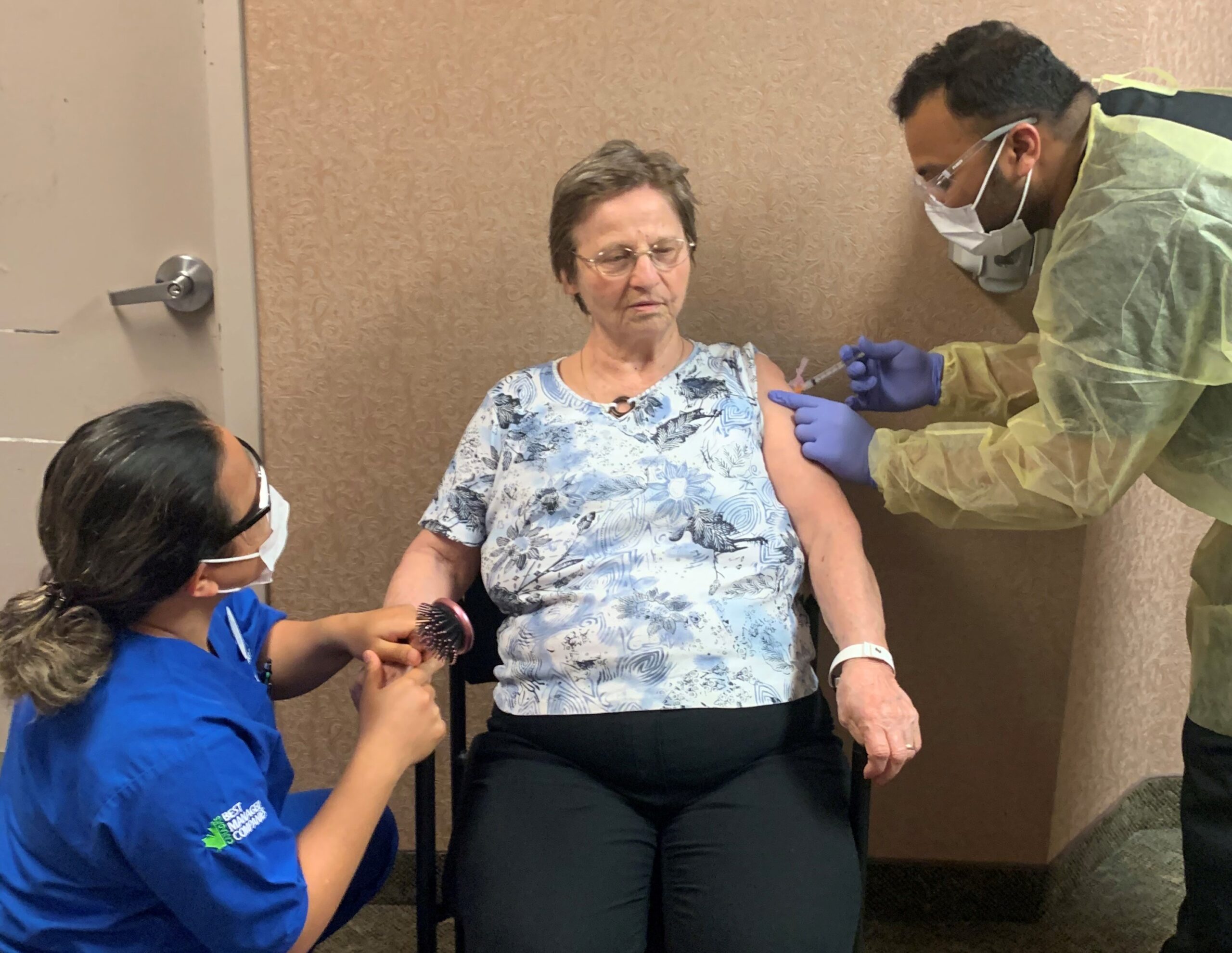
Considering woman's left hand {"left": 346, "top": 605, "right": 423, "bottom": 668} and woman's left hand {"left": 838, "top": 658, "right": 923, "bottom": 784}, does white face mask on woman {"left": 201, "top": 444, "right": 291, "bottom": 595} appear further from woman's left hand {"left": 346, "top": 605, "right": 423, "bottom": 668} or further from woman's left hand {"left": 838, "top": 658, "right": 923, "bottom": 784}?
woman's left hand {"left": 838, "top": 658, "right": 923, "bottom": 784}

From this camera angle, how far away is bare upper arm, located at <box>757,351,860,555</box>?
4.44ft

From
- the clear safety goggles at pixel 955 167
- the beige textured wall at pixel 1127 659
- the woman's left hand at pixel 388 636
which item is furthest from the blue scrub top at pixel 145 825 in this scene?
the beige textured wall at pixel 1127 659

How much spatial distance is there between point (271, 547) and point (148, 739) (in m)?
0.25

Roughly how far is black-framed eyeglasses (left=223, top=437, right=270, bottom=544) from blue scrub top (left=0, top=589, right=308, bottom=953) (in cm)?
13

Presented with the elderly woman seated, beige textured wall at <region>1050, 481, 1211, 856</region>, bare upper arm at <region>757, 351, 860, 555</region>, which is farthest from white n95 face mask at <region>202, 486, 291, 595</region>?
beige textured wall at <region>1050, 481, 1211, 856</region>

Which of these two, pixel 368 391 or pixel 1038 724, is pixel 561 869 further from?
pixel 1038 724

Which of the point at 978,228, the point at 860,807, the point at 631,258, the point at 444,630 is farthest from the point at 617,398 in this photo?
the point at 860,807

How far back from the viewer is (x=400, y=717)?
3.60 feet

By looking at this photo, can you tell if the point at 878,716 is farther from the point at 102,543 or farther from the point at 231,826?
the point at 102,543

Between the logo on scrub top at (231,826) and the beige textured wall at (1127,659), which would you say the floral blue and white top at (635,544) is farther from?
the beige textured wall at (1127,659)

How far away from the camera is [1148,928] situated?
5.78 feet

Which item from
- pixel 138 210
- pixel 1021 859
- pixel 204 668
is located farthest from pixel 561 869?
pixel 138 210

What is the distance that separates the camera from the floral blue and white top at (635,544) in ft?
4.13

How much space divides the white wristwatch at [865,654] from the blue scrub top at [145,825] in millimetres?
694
